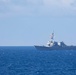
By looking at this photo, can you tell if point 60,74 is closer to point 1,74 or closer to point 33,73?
point 33,73

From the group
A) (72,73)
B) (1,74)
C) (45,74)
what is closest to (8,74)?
(1,74)

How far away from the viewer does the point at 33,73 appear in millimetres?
68812

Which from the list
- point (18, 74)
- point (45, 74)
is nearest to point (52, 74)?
point (45, 74)

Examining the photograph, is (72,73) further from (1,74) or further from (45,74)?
(1,74)

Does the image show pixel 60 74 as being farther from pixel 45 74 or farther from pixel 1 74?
pixel 1 74

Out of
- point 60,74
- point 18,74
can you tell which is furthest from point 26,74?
point 60,74

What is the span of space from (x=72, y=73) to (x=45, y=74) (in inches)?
188

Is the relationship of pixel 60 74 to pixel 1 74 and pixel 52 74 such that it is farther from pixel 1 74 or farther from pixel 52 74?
pixel 1 74

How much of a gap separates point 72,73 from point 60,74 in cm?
271

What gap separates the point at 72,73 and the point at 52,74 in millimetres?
3692

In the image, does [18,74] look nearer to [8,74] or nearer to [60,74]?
[8,74]

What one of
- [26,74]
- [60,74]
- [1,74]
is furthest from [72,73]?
[1,74]

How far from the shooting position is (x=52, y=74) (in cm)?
6688

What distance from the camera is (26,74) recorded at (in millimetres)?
67062
